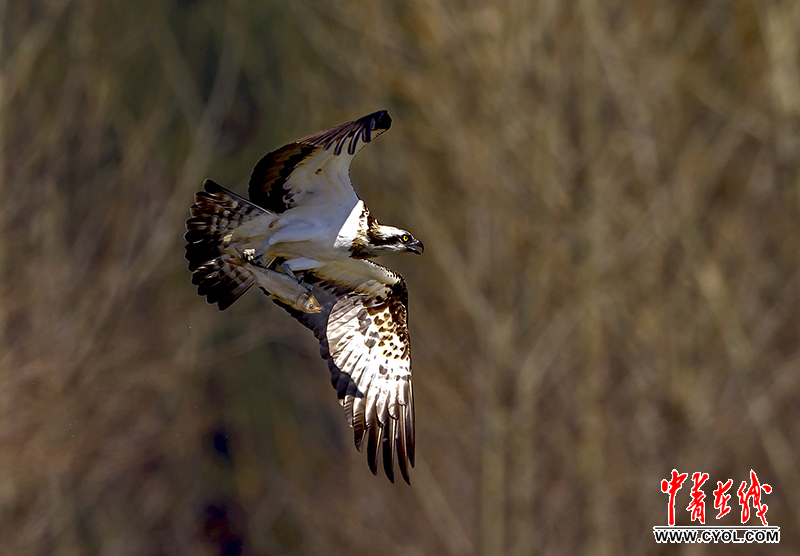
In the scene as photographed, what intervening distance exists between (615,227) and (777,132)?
2783 mm

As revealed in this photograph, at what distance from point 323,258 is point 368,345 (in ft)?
2.43

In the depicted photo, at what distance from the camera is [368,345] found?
8.58 m

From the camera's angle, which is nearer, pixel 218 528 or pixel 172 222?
pixel 172 222

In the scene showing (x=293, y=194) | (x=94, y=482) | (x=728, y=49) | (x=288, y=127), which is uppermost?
(x=288, y=127)

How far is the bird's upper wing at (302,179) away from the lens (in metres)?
7.76

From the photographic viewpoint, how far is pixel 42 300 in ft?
57.0

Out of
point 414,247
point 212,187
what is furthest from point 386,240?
point 212,187

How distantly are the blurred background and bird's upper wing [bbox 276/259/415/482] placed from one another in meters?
8.04

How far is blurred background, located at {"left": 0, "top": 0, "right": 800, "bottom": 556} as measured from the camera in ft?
55.0

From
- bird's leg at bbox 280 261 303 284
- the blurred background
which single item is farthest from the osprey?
the blurred background

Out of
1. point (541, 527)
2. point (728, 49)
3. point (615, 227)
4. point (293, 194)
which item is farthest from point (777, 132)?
point (293, 194)

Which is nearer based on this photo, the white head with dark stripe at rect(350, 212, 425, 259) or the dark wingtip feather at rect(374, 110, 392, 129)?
the dark wingtip feather at rect(374, 110, 392, 129)

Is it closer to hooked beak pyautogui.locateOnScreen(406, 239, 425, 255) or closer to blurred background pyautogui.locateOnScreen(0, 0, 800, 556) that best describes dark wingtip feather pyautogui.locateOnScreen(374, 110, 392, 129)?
hooked beak pyautogui.locateOnScreen(406, 239, 425, 255)

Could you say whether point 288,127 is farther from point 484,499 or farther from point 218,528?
point 484,499
